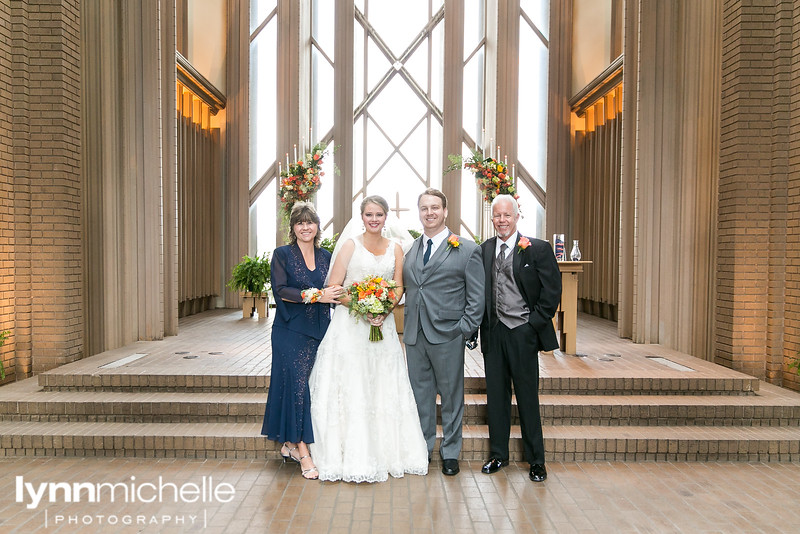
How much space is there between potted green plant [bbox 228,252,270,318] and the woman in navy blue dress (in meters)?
6.21

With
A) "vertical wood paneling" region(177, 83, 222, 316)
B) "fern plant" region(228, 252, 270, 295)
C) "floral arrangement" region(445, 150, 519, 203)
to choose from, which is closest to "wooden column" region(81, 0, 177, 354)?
"fern plant" region(228, 252, 270, 295)

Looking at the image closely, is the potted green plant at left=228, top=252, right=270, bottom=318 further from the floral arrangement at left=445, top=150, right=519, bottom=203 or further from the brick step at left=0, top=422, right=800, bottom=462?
the brick step at left=0, top=422, right=800, bottom=462

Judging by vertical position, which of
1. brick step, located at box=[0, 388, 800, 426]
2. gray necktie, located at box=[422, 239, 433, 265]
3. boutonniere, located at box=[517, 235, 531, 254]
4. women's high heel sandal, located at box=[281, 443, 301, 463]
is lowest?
women's high heel sandal, located at box=[281, 443, 301, 463]

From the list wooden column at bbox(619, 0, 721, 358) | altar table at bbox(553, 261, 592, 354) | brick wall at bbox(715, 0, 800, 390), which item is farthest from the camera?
wooden column at bbox(619, 0, 721, 358)

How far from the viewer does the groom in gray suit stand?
4.26m

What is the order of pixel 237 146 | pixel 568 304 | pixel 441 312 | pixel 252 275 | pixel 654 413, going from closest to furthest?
pixel 441 312 → pixel 654 413 → pixel 568 304 → pixel 252 275 → pixel 237 146

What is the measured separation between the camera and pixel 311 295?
417 centimetres

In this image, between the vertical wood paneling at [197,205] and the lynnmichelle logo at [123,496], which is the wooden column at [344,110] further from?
the lynnmichelle logo at [123,496]

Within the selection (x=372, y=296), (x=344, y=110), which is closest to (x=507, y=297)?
(x=372, y=296)

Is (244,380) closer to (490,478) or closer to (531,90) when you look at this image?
(490,478)

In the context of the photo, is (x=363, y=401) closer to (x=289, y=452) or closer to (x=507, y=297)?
(x=289, y=452)

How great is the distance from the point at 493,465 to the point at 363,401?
1068 mm

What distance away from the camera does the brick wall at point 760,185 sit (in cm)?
641

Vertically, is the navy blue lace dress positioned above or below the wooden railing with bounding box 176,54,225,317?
below
